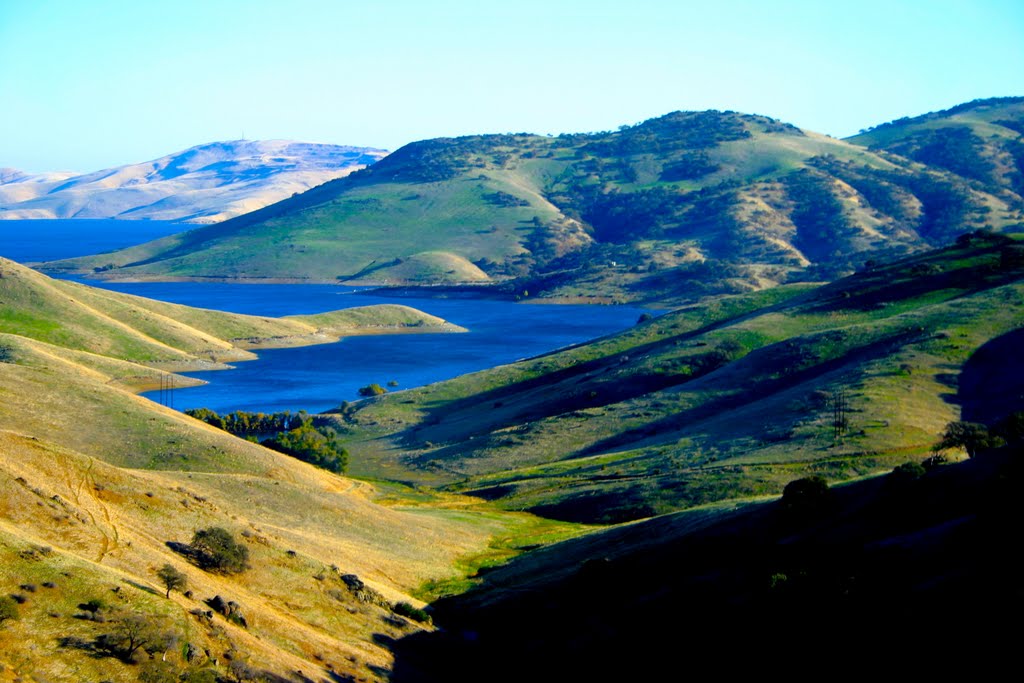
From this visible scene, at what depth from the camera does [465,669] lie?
43.6 metres

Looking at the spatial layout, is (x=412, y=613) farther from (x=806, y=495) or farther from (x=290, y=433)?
(x=290, y=433)

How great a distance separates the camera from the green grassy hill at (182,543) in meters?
34.5

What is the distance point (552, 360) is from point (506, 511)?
80533 mm

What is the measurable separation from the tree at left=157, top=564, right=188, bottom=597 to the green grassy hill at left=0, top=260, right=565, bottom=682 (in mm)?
388

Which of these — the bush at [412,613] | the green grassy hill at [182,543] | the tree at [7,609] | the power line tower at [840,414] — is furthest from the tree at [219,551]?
the power line tower at [840,414]

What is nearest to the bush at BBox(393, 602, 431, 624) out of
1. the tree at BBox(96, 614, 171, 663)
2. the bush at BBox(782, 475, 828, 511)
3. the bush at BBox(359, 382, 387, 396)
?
the tree at BBox(96, 614, 171, 663)

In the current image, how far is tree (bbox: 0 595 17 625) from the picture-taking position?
32.5 m

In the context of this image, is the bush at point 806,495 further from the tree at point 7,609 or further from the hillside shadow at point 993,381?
→ the hillside shadow at point 993,381

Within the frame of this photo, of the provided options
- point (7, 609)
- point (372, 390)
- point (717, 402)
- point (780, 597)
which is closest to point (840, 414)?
point (717, 402)

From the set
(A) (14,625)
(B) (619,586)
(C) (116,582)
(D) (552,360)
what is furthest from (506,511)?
(D) (552,360)

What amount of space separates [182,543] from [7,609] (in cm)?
1344

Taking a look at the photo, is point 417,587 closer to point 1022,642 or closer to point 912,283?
point 1022,642

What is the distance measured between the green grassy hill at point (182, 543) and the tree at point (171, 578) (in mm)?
388

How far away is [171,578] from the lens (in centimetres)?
3944
